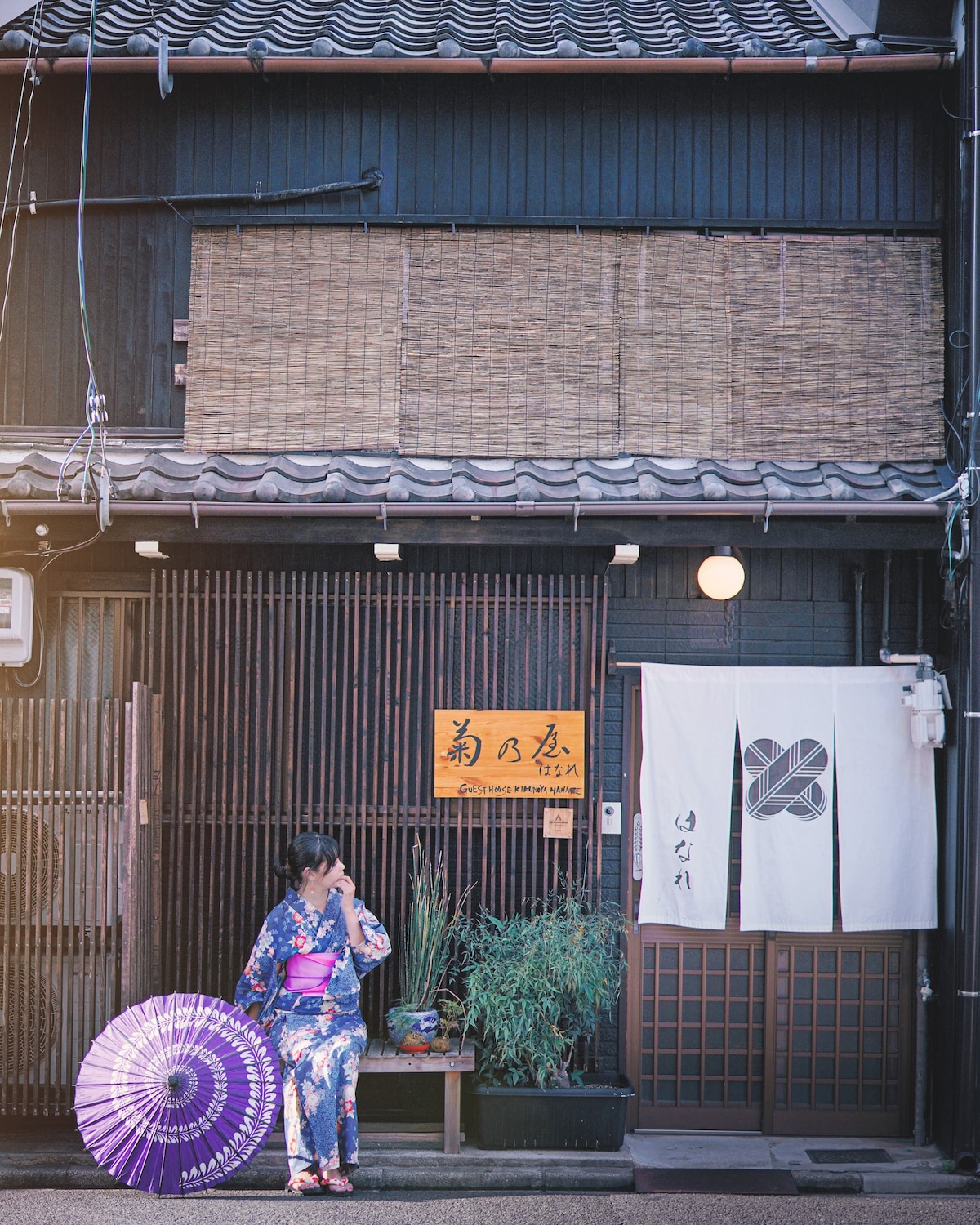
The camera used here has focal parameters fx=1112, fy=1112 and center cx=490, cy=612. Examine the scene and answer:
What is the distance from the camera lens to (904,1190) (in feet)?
23.2

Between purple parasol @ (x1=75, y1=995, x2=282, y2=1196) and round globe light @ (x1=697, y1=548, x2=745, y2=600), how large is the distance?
13.8ft

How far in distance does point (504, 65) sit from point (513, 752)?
492 cm

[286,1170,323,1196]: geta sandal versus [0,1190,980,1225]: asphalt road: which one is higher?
[286,1170,323,1196]: geta sandal

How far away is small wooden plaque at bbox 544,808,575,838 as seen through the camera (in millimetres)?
7852

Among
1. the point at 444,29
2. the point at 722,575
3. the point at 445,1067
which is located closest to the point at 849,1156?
the point at 445,1067

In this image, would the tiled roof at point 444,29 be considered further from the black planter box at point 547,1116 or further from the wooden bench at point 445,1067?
the black planter box at point 547,1116

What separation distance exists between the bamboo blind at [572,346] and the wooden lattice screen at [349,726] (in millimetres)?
1166

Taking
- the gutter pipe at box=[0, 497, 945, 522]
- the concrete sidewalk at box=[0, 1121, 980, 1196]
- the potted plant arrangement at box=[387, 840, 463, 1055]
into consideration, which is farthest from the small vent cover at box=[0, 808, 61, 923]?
the potted plant arrangement at box=[387, 840, 463, 1055]

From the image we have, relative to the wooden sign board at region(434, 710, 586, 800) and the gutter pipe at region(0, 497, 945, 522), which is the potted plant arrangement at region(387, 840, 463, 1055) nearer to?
the wooden sign board at region(434, 710, 586, 800)

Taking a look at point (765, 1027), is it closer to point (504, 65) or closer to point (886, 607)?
point (886, 607)

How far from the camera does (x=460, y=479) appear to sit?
24.5ft

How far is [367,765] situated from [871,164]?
5801 millimetres

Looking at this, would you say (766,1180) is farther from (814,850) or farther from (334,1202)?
(334,1202)

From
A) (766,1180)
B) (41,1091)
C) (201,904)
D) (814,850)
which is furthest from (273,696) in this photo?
(766,1180)
